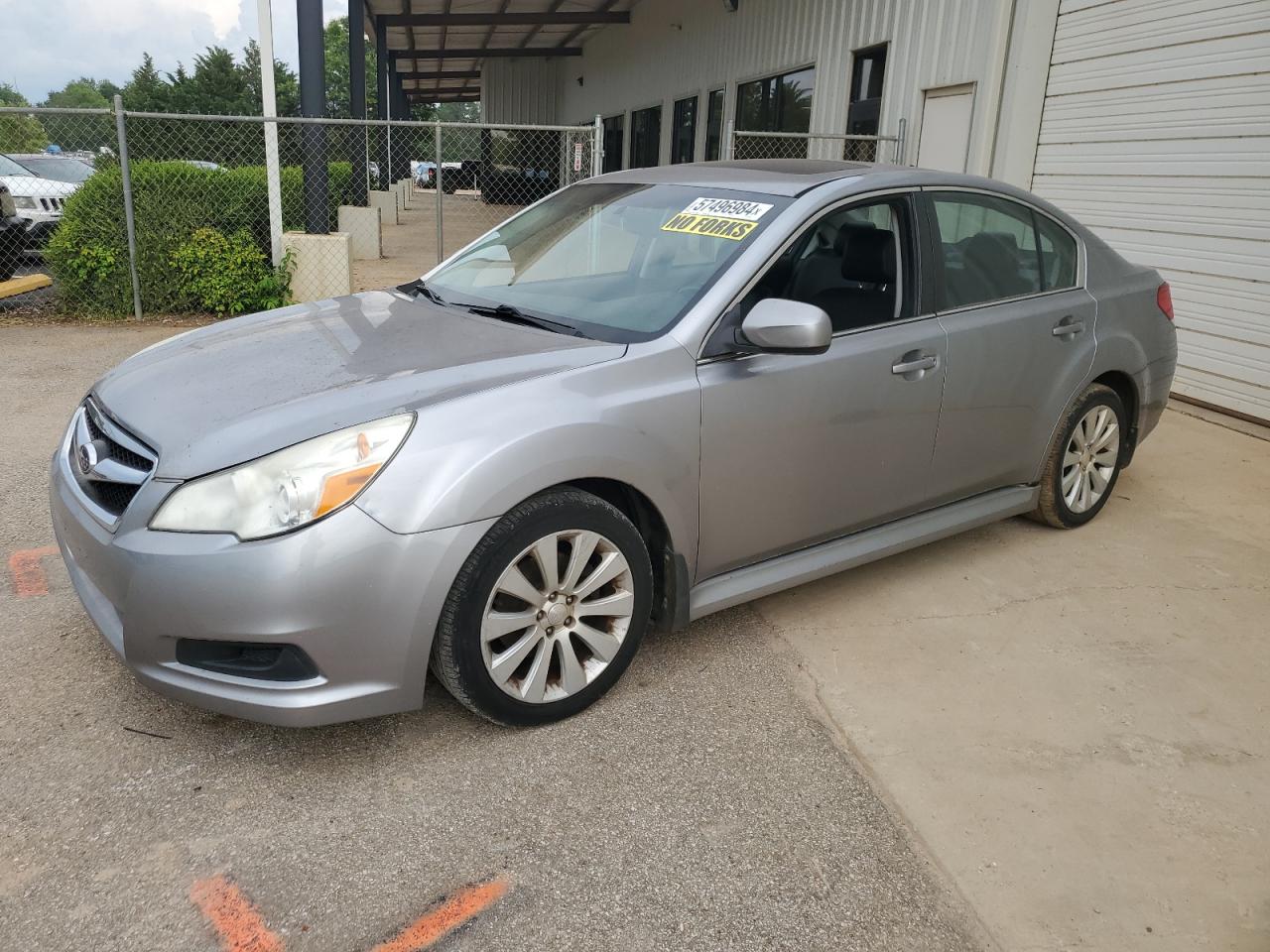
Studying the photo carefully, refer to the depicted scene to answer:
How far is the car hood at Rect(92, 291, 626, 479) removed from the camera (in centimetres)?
262

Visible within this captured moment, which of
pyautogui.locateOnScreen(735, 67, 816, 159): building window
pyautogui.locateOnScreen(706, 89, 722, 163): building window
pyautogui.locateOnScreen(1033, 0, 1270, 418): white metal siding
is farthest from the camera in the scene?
pyautogui.locateOnScreen(706, 89, 722, 163): building window

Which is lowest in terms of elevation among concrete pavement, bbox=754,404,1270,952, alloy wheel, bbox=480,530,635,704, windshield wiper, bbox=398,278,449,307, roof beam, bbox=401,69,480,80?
concrete pavement, bbox=754,404,1270,952

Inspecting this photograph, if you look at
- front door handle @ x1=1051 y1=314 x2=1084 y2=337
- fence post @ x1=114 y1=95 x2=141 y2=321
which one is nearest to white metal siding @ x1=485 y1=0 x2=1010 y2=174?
front door handle @ x1=1051 y1=314 x2=1084 y2=337

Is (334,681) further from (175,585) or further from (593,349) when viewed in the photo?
(593,349)

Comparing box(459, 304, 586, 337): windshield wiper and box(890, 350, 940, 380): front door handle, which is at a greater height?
box(459, 304, 586, 337): windshield wiper

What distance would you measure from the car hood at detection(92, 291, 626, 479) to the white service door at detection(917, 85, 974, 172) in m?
7.80

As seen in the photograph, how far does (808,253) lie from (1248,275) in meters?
5.25

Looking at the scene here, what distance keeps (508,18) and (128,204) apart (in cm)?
1630

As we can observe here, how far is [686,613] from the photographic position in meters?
3.20

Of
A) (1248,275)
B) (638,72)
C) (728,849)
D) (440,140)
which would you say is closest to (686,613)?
(728,849)

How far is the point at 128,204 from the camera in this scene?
8.64 metres

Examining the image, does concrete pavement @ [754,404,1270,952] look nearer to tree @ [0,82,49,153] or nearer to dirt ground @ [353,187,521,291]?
dirt ground @ [353,187,521,291]

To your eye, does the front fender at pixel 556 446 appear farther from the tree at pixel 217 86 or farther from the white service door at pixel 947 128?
the tree at pixel 217 86

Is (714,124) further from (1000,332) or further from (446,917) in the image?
(446,917)
